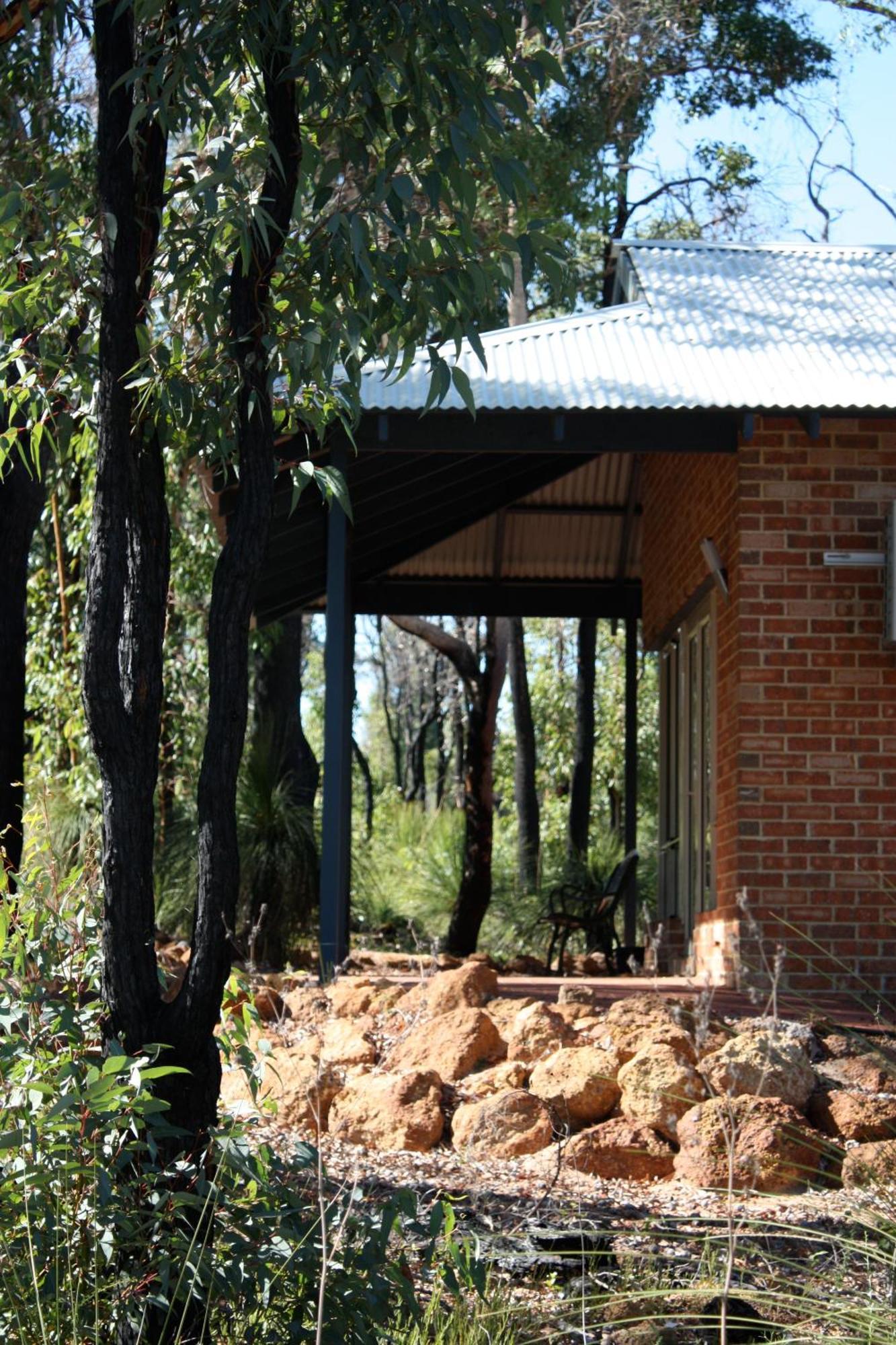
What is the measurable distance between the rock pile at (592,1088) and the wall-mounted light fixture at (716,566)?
276 centimetres

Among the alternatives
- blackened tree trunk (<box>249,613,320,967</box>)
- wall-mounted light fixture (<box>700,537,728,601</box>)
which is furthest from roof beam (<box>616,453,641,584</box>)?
wall-mounted light fixture (<box>700,537,728,601</box>)

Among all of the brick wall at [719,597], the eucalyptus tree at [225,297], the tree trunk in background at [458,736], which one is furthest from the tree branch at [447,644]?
the tree trunk in background at [458,736]

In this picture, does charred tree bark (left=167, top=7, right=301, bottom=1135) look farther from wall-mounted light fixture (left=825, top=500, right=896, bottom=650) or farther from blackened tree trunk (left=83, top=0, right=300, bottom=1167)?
wall-mounted light fixture (left=825, top=500, right=896, bottom=650)

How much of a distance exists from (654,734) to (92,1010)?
25.6m

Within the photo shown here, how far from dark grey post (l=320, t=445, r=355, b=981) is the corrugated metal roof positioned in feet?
2.77

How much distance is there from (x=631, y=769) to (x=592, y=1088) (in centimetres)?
723

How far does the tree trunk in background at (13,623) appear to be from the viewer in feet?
23.3

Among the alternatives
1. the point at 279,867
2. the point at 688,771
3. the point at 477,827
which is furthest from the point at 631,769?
the point at 279,867

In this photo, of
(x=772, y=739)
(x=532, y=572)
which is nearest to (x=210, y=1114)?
(x=772, y=739)

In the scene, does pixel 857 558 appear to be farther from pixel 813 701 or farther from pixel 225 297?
pixel 225 297

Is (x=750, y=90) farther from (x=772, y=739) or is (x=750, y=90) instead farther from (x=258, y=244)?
(x=258, y=244)

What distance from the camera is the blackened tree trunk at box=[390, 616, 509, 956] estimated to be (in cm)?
1554

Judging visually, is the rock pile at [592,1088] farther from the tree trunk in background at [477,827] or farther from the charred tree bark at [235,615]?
the tree trunk in background at [477,827]

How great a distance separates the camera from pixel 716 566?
8.98 m
